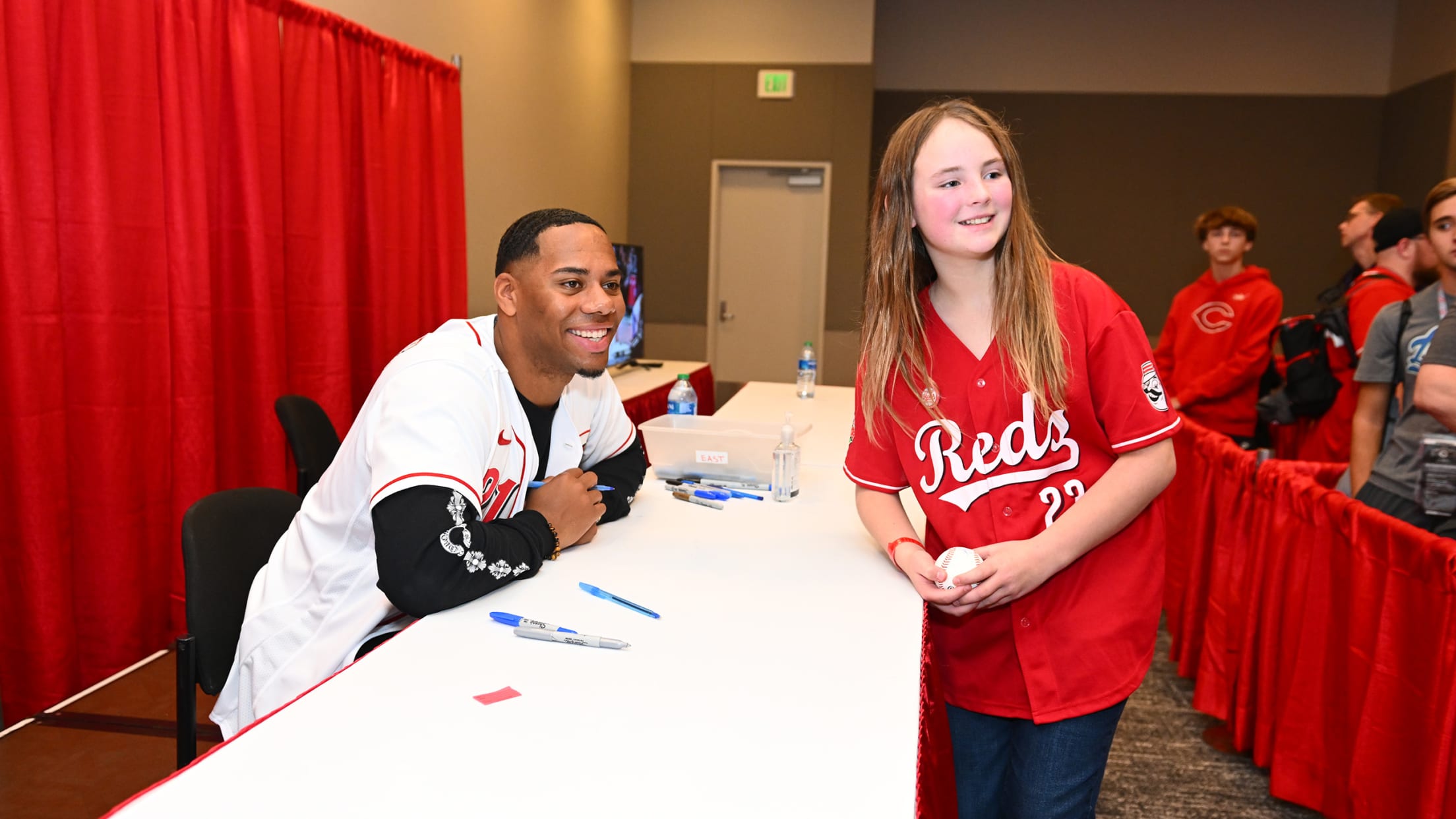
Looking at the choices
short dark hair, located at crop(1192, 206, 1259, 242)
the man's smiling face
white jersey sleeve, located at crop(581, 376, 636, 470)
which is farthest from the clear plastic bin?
short dark hair, located at crop(1192, 206, 1259, 242)

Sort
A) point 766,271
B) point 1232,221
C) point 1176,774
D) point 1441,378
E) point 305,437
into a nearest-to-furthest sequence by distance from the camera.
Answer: point 1441,378 → point 1176,774 → point 305,437 → point 1232,221 → point 766,271

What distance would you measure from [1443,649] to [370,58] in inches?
154

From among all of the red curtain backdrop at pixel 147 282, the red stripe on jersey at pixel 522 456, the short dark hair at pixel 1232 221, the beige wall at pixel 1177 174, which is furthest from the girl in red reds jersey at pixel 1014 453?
the beige wall at pixel 1177 174

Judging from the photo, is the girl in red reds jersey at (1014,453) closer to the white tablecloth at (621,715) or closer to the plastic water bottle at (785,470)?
the white tablecloth at (621,715)

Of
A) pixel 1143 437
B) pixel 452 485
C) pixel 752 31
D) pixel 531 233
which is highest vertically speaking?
pixel 752 31

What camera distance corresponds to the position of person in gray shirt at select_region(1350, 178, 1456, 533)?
2227 mm

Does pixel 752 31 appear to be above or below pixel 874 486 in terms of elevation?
above

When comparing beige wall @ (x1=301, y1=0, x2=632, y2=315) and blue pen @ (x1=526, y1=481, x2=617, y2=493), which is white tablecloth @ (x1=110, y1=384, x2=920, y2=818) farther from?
beige wall @ (x1=301, y1=0, x2=632, y2=315)

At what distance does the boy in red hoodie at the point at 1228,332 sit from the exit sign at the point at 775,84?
11.4 feet

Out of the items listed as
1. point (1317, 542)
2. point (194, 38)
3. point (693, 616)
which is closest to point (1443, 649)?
point (1317, 542)

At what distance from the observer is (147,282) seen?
277 cm

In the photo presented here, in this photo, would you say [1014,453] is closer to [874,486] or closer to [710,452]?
[874,486]

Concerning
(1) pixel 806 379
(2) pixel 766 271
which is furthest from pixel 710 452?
(2) pixel 766 271

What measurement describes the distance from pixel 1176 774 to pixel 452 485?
7.18 ft
